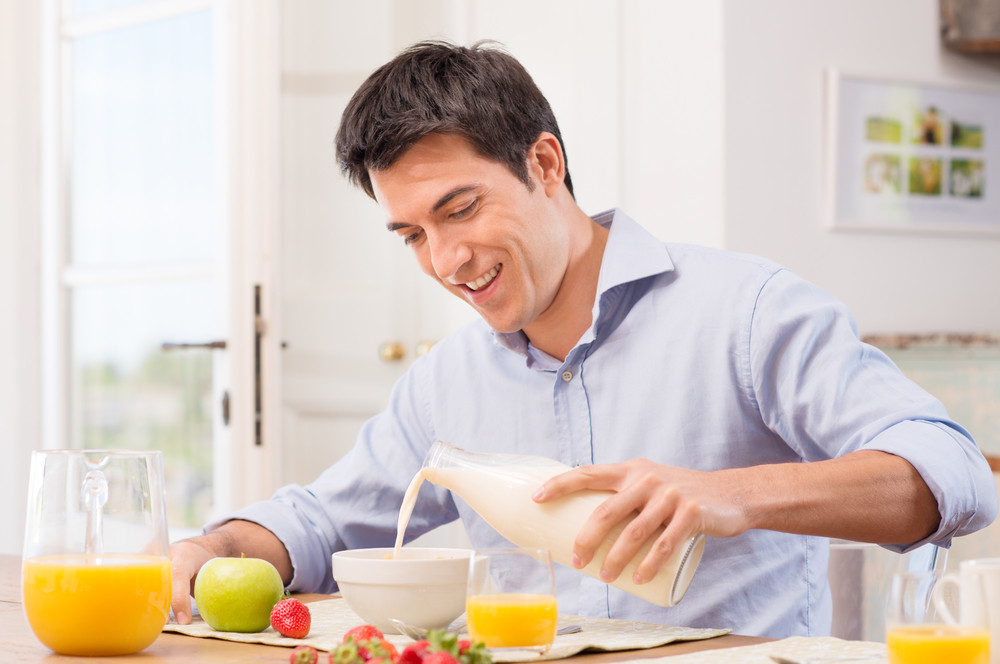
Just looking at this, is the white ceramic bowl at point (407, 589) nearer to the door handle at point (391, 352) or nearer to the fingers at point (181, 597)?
the fingers at point (181, 597)

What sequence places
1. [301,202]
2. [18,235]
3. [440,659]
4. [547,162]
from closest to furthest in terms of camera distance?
[440,659], [547,162], [301,202], [18,235]

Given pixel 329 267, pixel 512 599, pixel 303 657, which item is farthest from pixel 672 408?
pixel 329 267

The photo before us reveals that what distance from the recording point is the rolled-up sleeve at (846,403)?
114cm

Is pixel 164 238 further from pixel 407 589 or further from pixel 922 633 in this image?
pixel 922 633

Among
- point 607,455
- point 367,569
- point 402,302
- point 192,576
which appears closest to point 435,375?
point 607,455

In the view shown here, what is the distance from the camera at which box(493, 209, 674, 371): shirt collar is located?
1.47 m

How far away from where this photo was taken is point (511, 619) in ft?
3.11

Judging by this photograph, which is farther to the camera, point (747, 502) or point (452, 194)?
point (452, 194)

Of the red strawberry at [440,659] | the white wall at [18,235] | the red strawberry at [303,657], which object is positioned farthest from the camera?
the white wall at [18,235]

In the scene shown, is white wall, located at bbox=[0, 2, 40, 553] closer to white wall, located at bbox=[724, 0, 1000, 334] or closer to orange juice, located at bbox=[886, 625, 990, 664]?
white wall, located at bbox=[724, 0, 1000, 334]

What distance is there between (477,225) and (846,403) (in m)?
0.49

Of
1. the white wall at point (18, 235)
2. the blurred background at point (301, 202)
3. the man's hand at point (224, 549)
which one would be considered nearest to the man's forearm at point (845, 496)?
the man's hand at point (224, 549)

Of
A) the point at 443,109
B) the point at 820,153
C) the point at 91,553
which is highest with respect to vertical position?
the point at 820,153

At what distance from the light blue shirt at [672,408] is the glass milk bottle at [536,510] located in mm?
321
